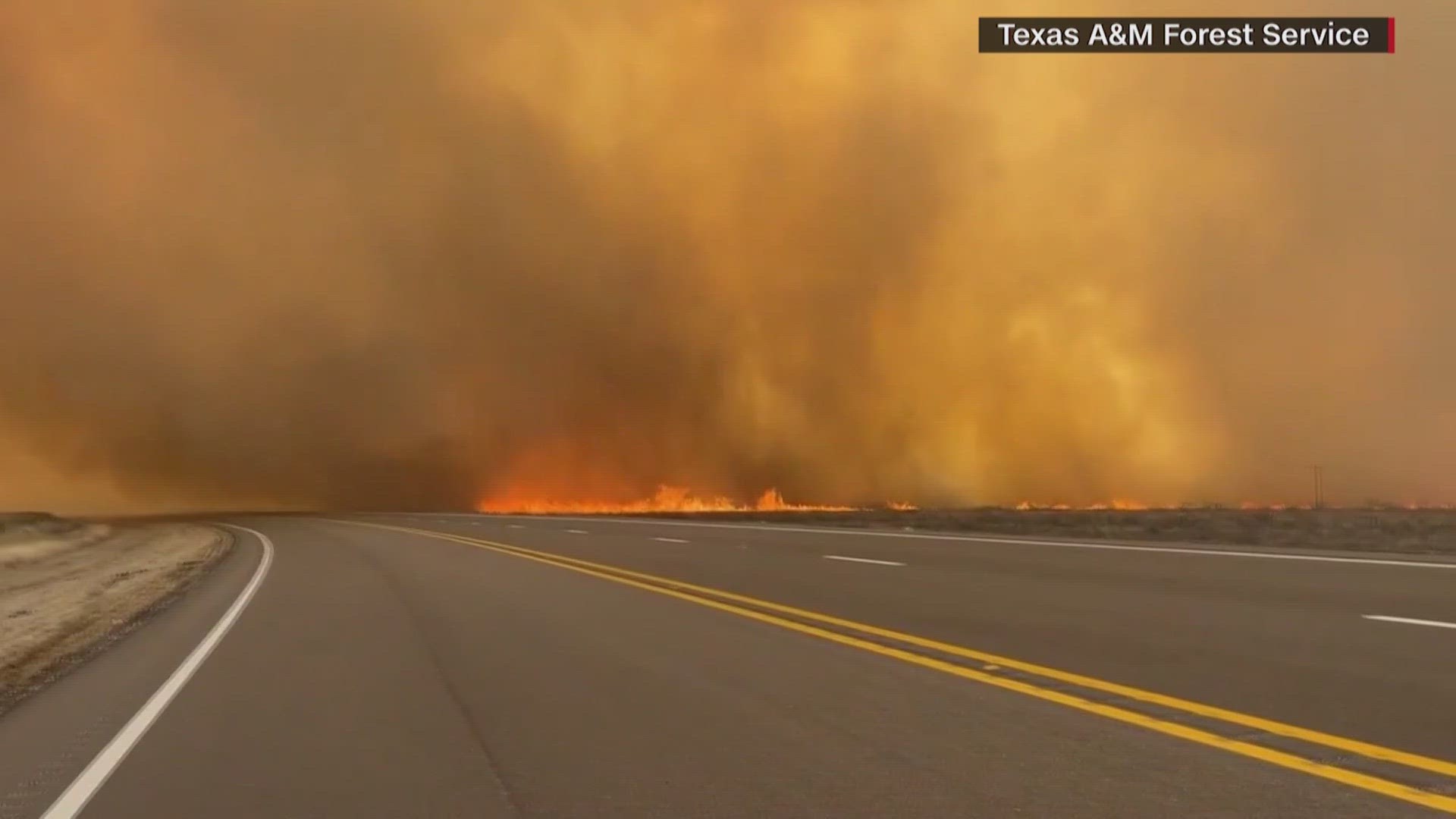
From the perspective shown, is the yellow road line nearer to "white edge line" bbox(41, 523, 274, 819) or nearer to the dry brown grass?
"white edge line" bbox(41, 523, 274, 819)

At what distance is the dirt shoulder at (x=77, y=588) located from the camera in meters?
11.6

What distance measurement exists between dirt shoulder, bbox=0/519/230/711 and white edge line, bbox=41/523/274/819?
1.10 m

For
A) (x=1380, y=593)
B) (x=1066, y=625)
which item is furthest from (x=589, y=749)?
(x=1380, y=593)

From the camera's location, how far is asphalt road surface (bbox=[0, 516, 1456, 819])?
544cm

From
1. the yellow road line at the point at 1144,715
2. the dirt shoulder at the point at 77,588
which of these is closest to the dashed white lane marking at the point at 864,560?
the yellow road line at the point at 1144,715

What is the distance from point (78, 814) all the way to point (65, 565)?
28.3m

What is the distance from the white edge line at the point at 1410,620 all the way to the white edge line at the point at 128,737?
10.3 m

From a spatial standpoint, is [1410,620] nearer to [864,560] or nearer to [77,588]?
[864,560]

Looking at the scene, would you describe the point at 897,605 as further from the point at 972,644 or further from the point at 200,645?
the point at 200,645

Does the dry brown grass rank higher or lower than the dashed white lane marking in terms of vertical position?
higher

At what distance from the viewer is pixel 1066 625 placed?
36.3 feet

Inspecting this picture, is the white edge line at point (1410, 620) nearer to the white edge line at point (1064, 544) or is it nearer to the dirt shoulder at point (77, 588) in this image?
the white edge line at point (1064, 544)

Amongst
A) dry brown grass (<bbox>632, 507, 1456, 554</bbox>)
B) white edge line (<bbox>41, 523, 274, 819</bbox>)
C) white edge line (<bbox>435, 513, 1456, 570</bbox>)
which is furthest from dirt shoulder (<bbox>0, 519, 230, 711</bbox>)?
dry brown grass (<bbox>632, 507, 1456, 554</bbox>)

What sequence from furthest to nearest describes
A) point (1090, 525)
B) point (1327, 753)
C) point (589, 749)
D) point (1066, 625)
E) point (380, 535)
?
point (380, 535) < point (1090, 525) < point (1066, 625) < point (589, 749) < point (1327, 753)
